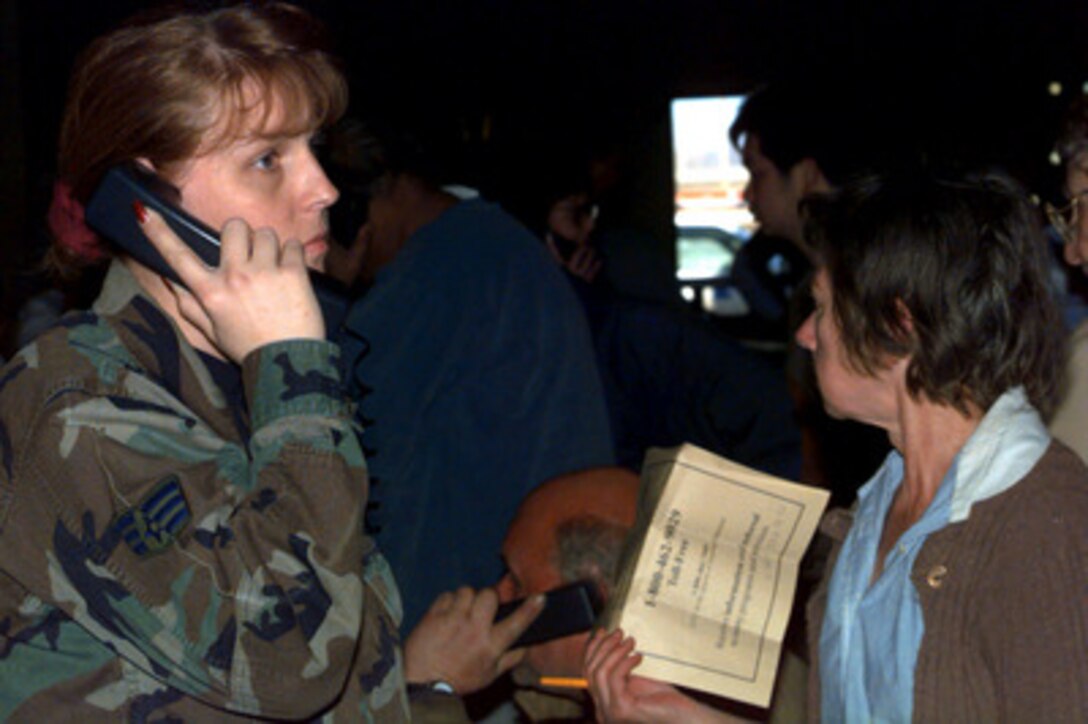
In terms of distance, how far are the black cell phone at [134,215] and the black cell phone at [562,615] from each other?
0.79 m

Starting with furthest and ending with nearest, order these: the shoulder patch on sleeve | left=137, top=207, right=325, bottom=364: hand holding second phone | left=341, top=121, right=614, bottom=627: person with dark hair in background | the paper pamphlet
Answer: left=341, top=121, right=614, bottom=627: person with dark hair in background < the paper pamphlet < left=137, top=207, right=325, bottom=364: hand holding second phone < the shoulder patch on sleeve

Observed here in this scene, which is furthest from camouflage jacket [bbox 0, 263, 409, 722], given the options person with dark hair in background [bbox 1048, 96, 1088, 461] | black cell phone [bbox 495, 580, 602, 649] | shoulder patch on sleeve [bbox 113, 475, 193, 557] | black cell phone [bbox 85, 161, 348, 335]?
person with dark hair in background [bbox 1048, 96, 1088, 461]

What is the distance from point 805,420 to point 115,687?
263cm

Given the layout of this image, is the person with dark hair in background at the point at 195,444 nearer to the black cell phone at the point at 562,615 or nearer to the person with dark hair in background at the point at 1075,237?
the black cell phone at the point at 562,615

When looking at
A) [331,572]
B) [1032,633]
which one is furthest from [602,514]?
[331,572]

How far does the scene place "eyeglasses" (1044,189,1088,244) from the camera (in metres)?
2.32

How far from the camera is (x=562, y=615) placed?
6.66 feet

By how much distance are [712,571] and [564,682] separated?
354 millimetres

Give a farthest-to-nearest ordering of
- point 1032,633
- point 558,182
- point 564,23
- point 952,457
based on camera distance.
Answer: point 564,23
point 558,182
point 952,457
point 1032,633

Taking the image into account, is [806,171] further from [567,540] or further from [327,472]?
[327,472]

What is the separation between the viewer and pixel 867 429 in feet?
11.9

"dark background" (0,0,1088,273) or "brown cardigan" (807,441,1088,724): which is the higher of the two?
"brown cardigan" (807,441,1088,724)

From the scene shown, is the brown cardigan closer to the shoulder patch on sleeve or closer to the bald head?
the bald head

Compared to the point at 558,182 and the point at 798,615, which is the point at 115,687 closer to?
the point at 798,615
